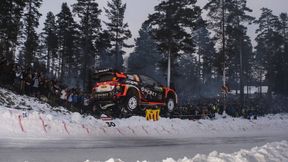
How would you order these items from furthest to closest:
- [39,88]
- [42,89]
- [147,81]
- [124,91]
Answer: [42,89], [39,88], [147,81], [124,91]

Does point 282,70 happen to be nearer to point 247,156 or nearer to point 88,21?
point 88,21

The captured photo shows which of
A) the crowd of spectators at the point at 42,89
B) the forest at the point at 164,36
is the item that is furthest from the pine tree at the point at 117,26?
the crowd of spectators at the point at 42,89

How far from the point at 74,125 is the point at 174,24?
1789cm

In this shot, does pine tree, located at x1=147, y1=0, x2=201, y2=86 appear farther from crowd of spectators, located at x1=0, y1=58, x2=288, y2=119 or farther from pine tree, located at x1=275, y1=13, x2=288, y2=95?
pine tree, located at x1=275, y1=13, x2=288, y2=95

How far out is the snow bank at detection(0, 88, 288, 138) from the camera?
11328 millimetres

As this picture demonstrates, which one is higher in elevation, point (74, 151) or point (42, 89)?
point (42, 89)

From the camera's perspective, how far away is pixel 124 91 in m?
15.5

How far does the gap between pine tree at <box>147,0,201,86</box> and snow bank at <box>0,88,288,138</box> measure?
8.98m

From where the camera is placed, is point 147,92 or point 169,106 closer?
point 147,92

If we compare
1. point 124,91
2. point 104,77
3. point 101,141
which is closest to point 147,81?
point 124,91

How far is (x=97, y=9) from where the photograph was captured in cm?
3656

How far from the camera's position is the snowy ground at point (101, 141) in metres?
7.77

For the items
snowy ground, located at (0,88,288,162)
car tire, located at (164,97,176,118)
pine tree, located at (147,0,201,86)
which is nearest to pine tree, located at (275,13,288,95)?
pine tree, located at (147,0,201,86)

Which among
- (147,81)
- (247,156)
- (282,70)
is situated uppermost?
(282,70)
